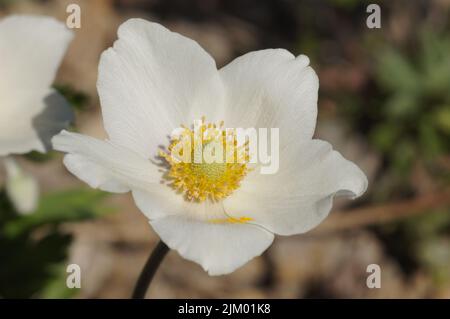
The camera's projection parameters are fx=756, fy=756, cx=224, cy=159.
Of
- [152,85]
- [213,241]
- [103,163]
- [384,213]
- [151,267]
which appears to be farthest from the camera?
[384,213]

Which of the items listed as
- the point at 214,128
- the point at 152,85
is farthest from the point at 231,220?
the point at 152,85

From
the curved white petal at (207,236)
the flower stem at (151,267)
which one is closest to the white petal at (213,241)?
the curved white petal at (207,236)

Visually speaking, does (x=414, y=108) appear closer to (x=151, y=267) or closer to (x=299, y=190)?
(x=299, y=190)

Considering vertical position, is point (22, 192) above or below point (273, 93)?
below

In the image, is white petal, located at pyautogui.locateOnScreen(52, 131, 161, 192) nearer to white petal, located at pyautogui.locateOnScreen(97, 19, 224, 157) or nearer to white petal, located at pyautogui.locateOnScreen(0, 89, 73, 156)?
white petal, located at pyautogui.locateOnScreen(97, 19, 224, 157)

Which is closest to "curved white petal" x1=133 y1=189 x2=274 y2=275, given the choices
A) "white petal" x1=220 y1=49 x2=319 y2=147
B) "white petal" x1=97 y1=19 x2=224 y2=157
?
"white petal" x1=97 y1=19 x2=224 y2=157

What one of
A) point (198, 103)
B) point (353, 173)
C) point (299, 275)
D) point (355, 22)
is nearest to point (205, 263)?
point (353, 173)
